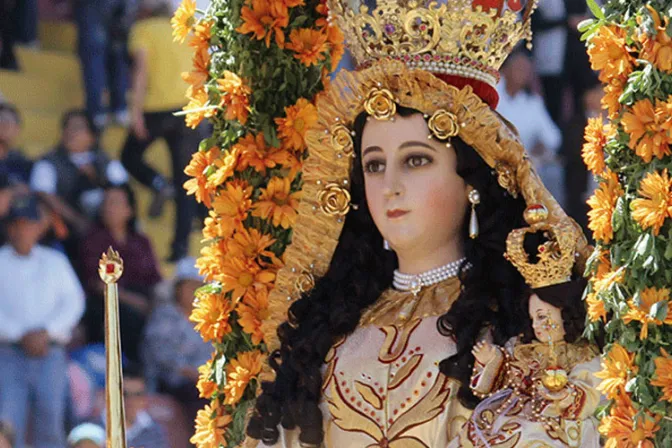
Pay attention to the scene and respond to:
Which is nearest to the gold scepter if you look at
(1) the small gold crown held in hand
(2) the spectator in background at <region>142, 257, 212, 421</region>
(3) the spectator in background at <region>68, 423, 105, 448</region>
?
(1) the small gold crown held in hand

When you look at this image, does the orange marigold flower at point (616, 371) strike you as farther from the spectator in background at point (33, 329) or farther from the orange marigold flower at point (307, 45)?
the spectator in background at point (33, 329)

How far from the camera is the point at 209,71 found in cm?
550

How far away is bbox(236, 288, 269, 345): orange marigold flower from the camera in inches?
208

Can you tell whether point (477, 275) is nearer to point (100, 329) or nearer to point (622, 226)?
point (622, 226)

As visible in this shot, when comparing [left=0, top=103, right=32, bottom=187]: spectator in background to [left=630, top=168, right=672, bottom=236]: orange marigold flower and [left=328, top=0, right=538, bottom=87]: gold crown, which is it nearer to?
[left=328, top=0, right=538, bottom=87]: gold crown

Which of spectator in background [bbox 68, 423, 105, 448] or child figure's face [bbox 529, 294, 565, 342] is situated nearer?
child figure's face [bbox 529, 294, 565, 342]

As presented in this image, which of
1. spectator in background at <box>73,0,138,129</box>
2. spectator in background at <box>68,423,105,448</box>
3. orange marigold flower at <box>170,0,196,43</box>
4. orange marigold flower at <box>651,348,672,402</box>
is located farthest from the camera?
spectator in background at <box>73,0,138,129</box>

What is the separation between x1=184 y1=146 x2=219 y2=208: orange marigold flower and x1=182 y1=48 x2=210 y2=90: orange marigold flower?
0.24 m

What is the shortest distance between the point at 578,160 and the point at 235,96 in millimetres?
4025

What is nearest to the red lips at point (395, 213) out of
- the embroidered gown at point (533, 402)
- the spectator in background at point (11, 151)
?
the embroidered gown at point (533, 402)

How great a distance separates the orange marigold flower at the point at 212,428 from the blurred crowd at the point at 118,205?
3645 millimetres

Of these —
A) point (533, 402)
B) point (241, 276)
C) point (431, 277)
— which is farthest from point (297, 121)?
point (533, 402)

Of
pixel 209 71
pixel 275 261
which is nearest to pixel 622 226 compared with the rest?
pixel 275 261

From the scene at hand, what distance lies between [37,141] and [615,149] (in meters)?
5.93
